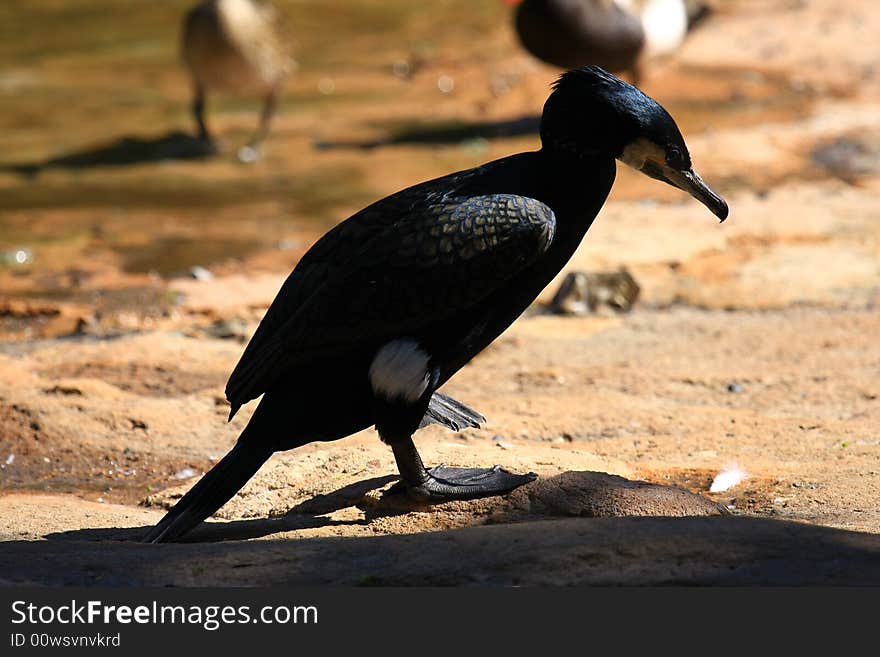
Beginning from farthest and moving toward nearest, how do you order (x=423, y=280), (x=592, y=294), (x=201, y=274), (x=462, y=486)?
(x=201, y=274) < (x=592, y=294) < (x=462, y=486) < (x=423, y=280)

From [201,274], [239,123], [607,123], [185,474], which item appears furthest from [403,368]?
[239,123]

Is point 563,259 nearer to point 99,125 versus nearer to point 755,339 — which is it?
point 755,339

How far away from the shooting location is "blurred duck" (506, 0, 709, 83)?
1076cm

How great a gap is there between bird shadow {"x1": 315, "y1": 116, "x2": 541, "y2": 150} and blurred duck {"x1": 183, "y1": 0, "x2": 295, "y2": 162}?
0.62 meters

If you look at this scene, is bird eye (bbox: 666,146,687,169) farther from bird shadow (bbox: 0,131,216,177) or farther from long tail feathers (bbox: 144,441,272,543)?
bird shadow (bbox: 0,131,216,177)

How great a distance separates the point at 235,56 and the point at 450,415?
22.6 feet

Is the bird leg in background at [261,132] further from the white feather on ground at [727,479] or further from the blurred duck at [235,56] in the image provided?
the white feather on ground at [727,479]

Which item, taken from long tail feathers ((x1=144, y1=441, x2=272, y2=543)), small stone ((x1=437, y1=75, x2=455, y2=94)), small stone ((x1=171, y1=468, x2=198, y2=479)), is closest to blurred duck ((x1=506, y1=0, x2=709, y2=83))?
small stone ((x1=437, y1=75, x2=455, y2=94))

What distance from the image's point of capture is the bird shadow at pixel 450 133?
10.8m

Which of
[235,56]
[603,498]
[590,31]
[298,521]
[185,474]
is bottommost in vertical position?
[603,498]

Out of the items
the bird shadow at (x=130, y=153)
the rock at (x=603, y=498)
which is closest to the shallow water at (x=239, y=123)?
the bird shadow at (x=130, y=153)

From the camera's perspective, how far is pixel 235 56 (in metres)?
10.7

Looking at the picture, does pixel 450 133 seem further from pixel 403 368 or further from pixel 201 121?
pixel 403 368

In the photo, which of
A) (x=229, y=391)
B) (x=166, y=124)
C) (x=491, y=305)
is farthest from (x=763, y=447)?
(x=166, y=124)
